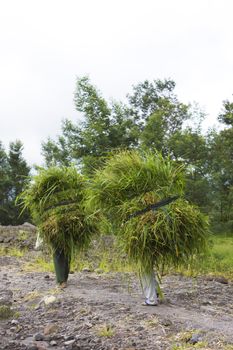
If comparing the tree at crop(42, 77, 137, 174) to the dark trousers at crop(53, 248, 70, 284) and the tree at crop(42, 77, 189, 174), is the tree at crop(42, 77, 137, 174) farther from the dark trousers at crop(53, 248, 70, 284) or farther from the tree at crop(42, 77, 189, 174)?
the dark trousers at crop(53, 248, 70, 284)

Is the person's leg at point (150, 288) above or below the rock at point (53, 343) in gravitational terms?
above

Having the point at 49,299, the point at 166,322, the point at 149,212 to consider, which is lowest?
the point at 166,322

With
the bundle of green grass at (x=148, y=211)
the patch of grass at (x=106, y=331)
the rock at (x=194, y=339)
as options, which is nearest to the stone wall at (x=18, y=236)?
the bundle of green grass at (x=148, y=211)

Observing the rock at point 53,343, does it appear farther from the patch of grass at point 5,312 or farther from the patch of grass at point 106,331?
the patch of grass at point 5,312

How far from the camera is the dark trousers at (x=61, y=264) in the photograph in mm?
8070

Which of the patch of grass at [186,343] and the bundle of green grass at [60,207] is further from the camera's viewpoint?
the bundle of green grass at [60,207]

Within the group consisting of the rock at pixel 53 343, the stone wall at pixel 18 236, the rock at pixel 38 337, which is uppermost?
the stone wall at pixel 18 236

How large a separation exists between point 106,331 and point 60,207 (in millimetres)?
2789

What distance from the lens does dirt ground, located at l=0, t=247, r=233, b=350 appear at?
17.0ft

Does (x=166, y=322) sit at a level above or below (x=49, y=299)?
below

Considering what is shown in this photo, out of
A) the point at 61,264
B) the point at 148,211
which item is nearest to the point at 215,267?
the point at 61,264

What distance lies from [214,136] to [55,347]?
19968 millimetres

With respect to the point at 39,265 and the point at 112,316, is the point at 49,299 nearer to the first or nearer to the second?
the point at 112,316

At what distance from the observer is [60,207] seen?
→ 7.85m
